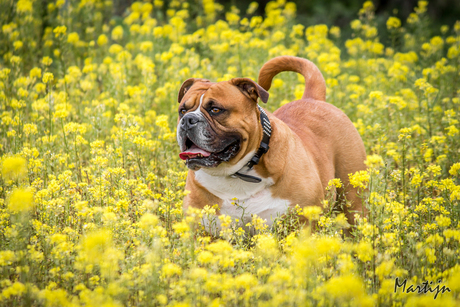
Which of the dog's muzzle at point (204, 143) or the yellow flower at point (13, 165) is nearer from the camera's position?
the yellow flower at point (13, 165)

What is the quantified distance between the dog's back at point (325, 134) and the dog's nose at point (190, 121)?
1137 millimetres

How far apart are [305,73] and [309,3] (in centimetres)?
1127

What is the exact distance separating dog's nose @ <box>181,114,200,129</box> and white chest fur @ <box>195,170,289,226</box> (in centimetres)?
48

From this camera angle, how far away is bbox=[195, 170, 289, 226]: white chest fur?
3549mm

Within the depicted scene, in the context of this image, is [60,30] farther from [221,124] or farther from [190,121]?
[221,124]

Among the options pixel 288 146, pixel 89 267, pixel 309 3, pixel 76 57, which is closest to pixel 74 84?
pixel 76 57

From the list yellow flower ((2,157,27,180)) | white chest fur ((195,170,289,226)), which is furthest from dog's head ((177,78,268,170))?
yellow flower ((2,157,27,180))

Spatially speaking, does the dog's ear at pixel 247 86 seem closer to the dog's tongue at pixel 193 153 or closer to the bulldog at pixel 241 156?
the bulldog at pixel 241 156

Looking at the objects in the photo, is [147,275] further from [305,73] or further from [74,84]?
[74,84]

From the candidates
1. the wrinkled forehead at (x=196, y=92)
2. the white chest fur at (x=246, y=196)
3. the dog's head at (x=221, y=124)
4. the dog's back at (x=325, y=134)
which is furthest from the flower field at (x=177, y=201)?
the wrinkled forehead at (x=196, y=92)

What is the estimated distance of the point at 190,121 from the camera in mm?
3418

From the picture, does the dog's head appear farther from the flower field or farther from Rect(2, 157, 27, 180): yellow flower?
Rect(2, 157, 27, 180): yellow flower

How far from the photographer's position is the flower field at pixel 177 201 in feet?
7.47

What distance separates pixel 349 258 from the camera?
234 cm
